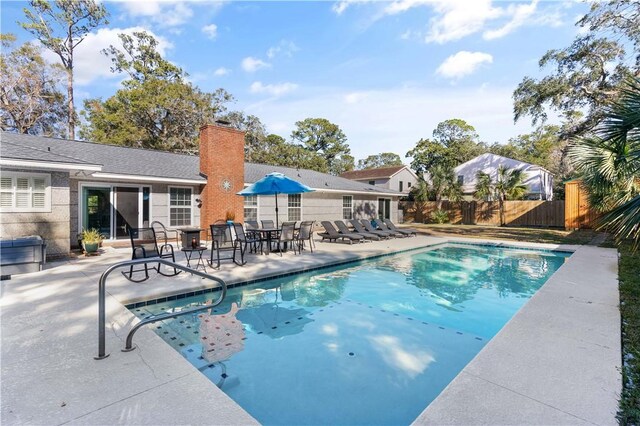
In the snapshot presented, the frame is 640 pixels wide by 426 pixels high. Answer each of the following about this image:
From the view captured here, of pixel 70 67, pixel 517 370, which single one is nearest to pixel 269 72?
pixel 70 67

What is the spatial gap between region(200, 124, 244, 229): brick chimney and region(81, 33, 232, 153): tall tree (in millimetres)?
15651

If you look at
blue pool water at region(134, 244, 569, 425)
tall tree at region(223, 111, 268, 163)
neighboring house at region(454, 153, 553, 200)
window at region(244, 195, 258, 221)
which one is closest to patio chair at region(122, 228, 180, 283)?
blue pool water at region(134, 244, 569, 425)

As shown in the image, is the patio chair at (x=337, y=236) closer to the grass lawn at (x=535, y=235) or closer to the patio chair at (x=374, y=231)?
the patio chair at (x=374, y=231)

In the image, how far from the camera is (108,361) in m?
3.42

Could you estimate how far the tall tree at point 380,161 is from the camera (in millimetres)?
68312

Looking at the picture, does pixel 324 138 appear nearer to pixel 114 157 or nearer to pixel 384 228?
pixel 384 228

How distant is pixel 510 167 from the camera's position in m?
31.9

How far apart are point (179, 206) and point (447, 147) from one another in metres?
36.3

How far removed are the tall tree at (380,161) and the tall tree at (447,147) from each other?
24.1m

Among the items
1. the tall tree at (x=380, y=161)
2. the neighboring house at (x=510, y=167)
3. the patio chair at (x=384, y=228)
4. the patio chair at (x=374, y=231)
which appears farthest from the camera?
the tall tree at (x=380, y=161)

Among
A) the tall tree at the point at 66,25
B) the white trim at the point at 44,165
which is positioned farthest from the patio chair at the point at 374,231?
the tall tree at the point at 66,25

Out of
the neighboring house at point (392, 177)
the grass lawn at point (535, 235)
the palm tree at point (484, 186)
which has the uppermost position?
the neighboring house at point (392, 177)

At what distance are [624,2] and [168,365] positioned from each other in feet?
79.9

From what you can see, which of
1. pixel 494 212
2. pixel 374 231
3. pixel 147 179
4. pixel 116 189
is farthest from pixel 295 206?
pixel 494 212
